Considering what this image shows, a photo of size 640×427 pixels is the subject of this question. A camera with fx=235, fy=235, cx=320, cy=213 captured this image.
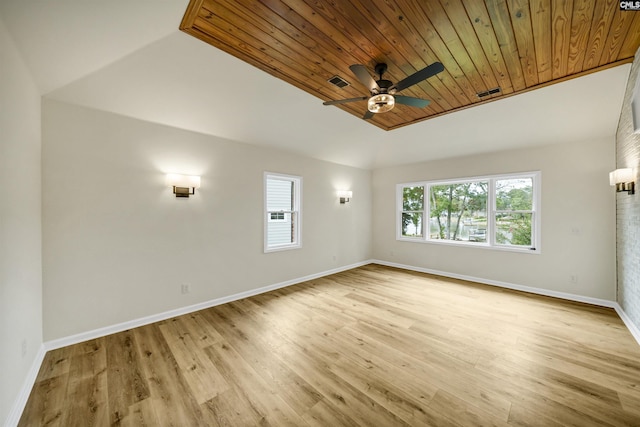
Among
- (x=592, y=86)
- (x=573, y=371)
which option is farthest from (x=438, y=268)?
(x=592, y=86)

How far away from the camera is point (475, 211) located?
16.3ft

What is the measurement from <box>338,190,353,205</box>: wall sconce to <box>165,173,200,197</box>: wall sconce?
316 centimetres

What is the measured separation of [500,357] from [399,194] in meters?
4.21

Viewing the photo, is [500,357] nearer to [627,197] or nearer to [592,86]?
[627,197]

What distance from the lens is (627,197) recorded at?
3.00 meters

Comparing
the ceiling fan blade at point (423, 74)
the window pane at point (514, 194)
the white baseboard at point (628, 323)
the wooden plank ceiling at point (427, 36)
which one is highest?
the wooden plank ceiling at point (427, 36)

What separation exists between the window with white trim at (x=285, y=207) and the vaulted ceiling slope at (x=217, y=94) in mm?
728

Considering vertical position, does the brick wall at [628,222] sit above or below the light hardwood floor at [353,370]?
above

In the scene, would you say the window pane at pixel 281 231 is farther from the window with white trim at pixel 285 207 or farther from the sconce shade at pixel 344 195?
the sconce shade at pixel 344 195

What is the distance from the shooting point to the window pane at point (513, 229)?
4348 millimetres

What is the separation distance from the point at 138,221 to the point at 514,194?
6.22 m

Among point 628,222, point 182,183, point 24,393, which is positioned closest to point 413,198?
point 628,222

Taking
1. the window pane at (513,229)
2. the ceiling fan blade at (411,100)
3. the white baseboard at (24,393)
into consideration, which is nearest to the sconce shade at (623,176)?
the window pane at (513,229)

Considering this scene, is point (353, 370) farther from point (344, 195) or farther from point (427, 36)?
point (344, 195)
